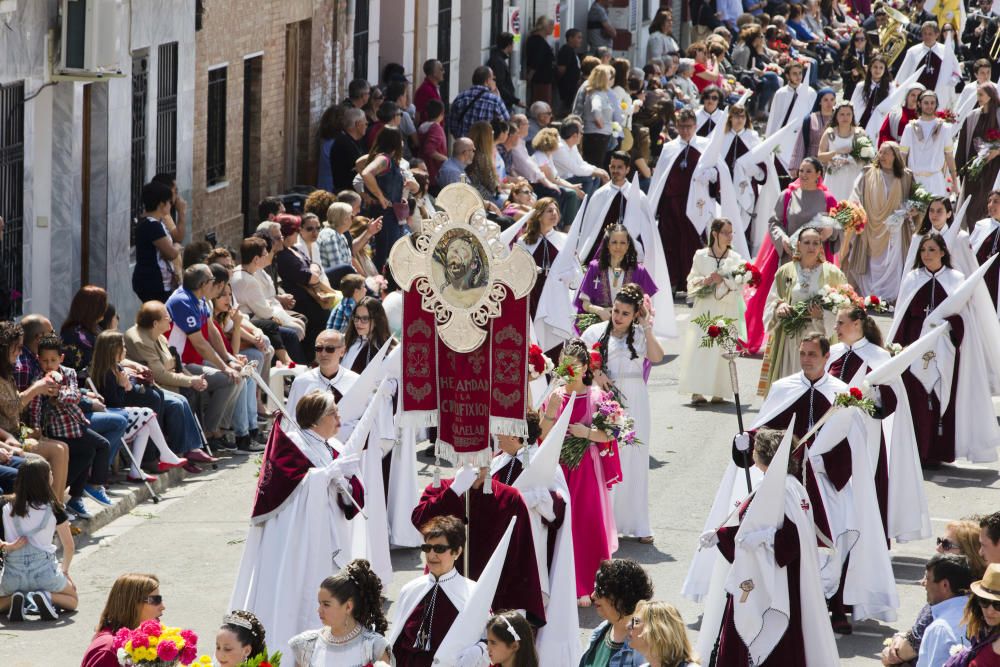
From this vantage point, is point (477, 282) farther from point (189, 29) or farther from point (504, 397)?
point (189, 29)

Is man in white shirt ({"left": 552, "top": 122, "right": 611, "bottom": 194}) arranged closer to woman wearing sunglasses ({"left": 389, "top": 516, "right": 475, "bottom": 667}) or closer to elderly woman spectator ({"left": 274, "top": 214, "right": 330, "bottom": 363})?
elderly woman spectator ({"left": 274, "top": 214, "right": 330, "bottom": 363})

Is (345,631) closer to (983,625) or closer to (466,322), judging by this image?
(466,322)

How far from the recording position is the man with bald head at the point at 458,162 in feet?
68.6

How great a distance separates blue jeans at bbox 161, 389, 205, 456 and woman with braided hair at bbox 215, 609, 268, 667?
580cm

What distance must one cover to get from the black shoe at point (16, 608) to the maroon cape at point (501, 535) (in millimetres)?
2805

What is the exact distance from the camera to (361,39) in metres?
24.3

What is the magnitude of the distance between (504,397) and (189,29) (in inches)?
390

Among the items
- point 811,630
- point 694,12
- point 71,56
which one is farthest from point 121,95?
point 694,12

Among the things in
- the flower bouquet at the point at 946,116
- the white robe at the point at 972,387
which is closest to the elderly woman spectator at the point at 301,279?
the white robe at the point at 972,387

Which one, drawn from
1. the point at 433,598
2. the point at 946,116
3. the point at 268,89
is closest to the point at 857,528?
the point at 433,598

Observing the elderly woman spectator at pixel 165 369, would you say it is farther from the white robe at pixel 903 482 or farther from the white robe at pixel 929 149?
the white robe at pixel 929 149

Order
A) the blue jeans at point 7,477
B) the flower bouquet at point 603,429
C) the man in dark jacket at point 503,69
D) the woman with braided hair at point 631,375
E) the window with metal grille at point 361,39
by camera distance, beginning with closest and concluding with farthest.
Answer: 1. the blue jeans at point 7,477
2. the flower bouquet at point 603,429
3. the woman with braided hair at point 631,375
4. the window with metal grille at point 361,39
5. the man in dark jacket at point 503,69

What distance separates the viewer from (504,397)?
10.1 meters

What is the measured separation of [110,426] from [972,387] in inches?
266
